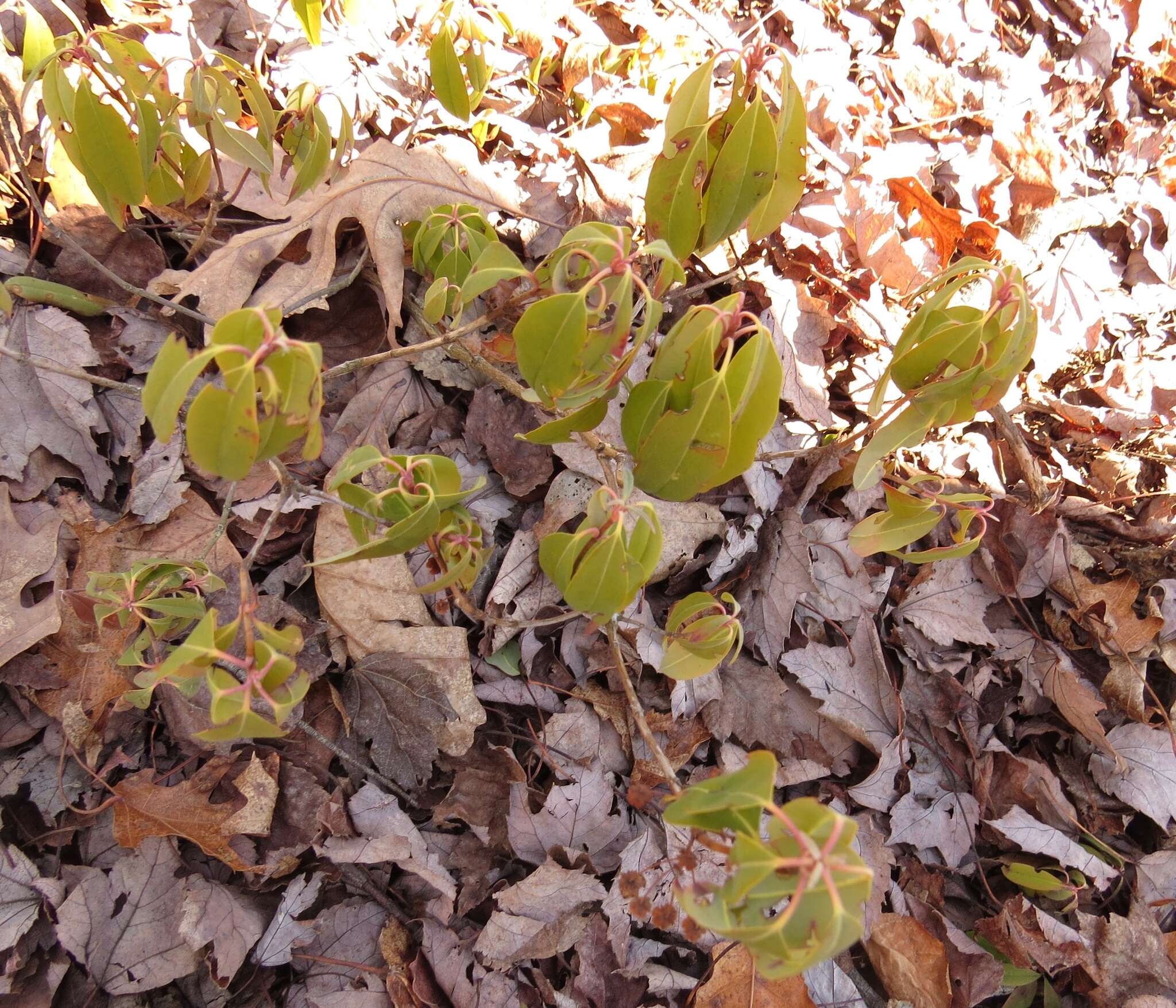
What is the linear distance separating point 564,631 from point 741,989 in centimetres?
82

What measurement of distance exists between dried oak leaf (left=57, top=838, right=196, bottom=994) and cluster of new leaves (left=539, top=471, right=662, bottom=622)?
1.04 m

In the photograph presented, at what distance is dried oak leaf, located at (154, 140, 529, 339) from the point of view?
1658mm

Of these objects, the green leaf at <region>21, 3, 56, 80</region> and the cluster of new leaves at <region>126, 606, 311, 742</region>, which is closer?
the cluster of new leaves at <region>126, 606, 311, 742</region>

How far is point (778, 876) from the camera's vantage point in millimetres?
788

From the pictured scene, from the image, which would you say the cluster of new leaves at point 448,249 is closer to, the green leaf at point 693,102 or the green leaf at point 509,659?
the green leaf at point 693,102

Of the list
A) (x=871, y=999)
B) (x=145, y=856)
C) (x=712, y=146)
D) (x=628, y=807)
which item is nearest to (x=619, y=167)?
(x=712, y=146)

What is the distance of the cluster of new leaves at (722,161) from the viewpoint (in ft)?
3.79

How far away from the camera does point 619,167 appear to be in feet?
6.75

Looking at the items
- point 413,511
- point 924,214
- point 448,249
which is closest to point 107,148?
point 448,249

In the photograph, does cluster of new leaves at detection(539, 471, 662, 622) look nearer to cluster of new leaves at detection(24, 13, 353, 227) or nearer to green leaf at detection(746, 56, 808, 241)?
green leaf at detection(746, 56, 808, 241)

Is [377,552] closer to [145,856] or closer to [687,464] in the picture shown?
[687,464]

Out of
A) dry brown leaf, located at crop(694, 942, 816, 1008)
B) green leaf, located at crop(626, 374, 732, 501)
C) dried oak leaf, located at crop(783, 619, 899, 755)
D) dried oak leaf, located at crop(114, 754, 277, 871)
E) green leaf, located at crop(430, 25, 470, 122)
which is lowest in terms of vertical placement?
dry brown leaf, located at crop(694, 942, 816, 1008)

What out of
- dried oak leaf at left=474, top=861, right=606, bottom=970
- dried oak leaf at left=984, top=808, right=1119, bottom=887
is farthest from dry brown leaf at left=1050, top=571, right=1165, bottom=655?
dried oak leaf at left=474, top=861, right=606, bottom=970

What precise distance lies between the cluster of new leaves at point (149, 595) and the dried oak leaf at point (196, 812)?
0.91 ft
